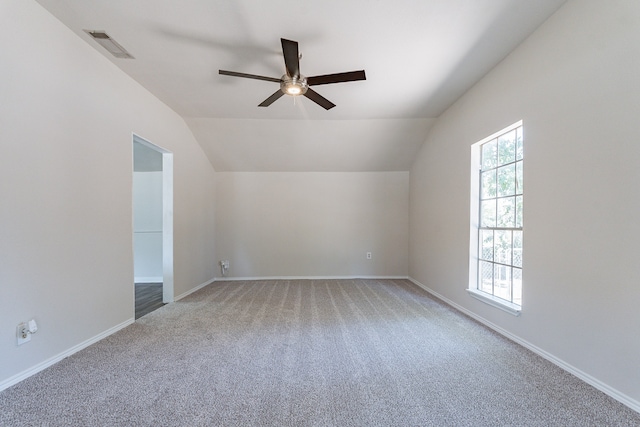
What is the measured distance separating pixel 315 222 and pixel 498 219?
10.7ft

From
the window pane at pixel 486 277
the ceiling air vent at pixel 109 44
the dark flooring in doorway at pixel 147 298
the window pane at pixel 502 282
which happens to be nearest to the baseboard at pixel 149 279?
the dark flooring in doorway at pixel 147 298

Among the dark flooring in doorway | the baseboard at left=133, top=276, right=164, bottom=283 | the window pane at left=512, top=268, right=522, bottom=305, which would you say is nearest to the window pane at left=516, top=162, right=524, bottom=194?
the window pane at left=512, top=268, right=522, bottom=305

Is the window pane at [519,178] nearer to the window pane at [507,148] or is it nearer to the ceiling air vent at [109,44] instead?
the window pane at [507,148]

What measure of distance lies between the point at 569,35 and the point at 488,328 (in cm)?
259

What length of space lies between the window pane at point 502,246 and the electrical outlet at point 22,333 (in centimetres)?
402

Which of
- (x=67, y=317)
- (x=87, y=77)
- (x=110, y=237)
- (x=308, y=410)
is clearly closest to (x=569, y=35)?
(x=308, y=410)

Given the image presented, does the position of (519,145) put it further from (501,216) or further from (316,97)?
(316,97)

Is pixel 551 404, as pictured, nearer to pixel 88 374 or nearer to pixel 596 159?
pixel 596 159

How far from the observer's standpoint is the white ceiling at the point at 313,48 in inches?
79.4

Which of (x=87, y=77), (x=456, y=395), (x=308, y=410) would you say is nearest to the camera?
(x=308, y=410)

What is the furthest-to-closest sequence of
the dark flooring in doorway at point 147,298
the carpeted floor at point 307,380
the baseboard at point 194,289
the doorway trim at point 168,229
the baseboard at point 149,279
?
1. the baseboard at point 149,279
2. the baseboard at point 194,289
3. the doorway trim at point 168,229
4. the dark flooring in doorway at point 147,298
5. the carpeted floor at point 307,380

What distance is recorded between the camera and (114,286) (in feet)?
9.00

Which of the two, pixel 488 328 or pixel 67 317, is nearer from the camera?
pixel 67 317

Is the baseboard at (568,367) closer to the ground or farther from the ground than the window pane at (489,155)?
closer to the ground
